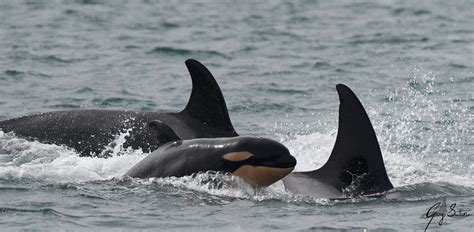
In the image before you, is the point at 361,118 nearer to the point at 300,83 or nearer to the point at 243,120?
the point at 243,120

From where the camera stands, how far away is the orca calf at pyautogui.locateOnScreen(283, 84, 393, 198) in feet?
48.7

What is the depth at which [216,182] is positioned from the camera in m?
14.5

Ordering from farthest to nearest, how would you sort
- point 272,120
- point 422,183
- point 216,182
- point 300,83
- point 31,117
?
point 300,83 < point 272,120 < point 31,117 < point 422,183 < point 216,182

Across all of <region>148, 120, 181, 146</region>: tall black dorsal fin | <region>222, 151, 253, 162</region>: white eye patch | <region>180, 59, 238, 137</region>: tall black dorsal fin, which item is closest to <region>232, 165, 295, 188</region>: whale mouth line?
<region>222, 151, 253, 162</region>: white eye patch

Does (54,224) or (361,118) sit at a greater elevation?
(361,118)

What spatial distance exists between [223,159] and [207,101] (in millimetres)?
3051

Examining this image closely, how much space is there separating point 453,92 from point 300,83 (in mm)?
3617

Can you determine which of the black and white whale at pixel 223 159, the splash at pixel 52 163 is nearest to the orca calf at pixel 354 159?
the black and white whale at pixel 223 159

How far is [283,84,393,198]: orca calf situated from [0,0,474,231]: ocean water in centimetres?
31

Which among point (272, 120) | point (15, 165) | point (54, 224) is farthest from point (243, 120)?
point (54, 224)

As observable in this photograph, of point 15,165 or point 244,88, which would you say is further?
point 244,88

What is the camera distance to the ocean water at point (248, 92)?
1383 centimetres

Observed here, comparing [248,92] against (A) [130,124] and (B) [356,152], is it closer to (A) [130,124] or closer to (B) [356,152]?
(A) [130,124]

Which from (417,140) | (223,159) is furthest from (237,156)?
(417,140)
